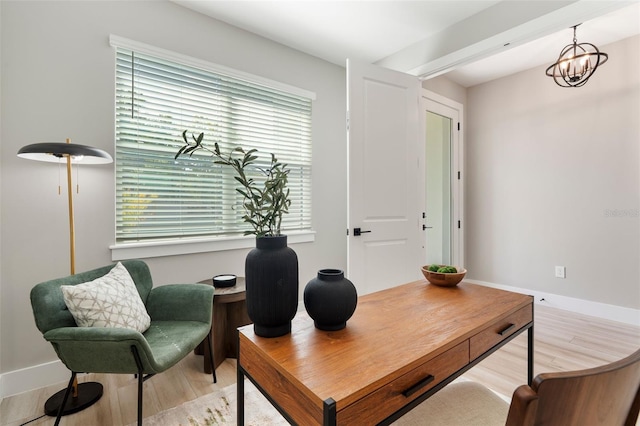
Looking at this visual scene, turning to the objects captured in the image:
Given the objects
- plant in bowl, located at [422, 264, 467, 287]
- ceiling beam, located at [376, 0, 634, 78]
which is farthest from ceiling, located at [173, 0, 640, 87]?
plant in bowl, located at [422, 264, 467, 287]

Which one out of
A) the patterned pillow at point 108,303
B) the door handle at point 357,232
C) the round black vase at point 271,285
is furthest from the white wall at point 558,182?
the patterned pillow at point 108,303

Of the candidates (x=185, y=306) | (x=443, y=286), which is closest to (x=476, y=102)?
(x=443, y=286)

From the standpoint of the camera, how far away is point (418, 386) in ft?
2.78

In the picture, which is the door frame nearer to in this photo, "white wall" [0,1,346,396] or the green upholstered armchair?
"white wall" [0,1,346,396]

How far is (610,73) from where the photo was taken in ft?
9.93

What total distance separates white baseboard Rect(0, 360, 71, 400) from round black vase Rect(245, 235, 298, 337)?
6.14 feet

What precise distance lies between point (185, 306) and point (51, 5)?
210cm

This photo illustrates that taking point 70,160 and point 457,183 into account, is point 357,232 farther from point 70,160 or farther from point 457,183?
point 457,183

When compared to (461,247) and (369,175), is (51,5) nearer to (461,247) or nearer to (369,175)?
(369,175)

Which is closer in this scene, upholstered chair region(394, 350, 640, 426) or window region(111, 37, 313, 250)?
upholstered chair region(394, 350, 640, 426)

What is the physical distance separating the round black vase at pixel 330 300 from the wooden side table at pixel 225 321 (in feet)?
4.17

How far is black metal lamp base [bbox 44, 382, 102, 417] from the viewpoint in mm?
1660

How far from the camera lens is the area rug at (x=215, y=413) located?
1.60 m

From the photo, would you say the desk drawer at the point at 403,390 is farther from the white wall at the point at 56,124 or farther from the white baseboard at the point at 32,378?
the white baseboard at the point at 32,378
